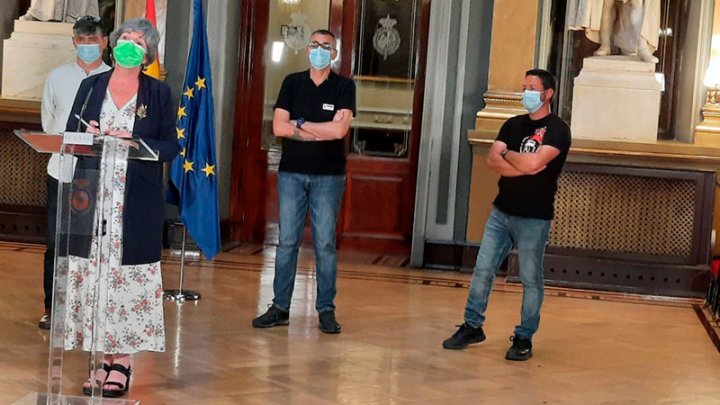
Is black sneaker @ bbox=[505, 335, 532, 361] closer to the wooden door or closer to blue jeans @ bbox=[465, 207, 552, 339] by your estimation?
blue jeans @ bbox=[465, 207, 552, 339]

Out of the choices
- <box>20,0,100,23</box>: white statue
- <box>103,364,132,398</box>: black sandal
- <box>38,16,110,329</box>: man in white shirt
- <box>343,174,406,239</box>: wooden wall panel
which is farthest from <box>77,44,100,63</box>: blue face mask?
<box>343,174,406,239</box>: wooden wall panel

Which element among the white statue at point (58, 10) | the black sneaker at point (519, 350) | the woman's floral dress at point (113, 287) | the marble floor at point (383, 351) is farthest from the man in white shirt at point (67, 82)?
the white statue at point (58, 10)

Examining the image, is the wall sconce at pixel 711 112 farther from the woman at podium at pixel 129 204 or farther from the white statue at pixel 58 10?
the woman at podium at pixel 129 204

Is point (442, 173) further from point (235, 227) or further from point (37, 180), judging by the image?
point (37, 180)

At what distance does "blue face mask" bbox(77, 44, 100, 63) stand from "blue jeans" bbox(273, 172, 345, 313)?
1166 millimetres

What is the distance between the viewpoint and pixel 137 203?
4.91 metres

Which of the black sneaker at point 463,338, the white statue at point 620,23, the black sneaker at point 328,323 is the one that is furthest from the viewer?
the white statue at point 620,23

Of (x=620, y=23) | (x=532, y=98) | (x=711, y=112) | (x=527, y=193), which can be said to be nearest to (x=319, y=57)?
(x=532, y=98)

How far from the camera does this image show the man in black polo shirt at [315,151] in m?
6.45

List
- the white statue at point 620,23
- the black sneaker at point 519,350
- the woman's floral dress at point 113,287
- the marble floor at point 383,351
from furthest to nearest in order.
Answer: the white statue at point 620,23
the black sneaker at point 519,350
the marble floor at point 383,351
the woman's floral dress at point 113,287

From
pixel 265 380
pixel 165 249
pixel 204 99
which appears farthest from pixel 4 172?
pixel 265 380

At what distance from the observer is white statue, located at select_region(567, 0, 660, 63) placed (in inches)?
365

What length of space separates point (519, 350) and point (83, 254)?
2.58 meters

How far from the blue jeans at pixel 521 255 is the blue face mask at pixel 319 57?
47.3 inches
